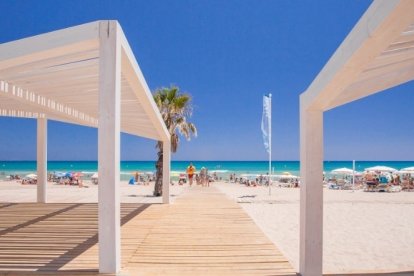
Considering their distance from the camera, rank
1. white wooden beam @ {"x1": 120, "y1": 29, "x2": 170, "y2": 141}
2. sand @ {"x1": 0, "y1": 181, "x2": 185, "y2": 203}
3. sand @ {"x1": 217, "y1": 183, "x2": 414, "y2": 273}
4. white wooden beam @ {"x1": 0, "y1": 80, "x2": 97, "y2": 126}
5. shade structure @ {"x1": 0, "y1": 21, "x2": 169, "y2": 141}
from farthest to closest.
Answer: sand @ {"x1": 0, "y1": 181, "x2": 185, "y2": 203} → white wooden beam @ {"x1": 0, "y1": 80, "x2": 97, "y2": 126} → sand @ {"x1": 217, "y1": 183, "x2": 414, "y2": 273} → white wooden beam @ {"x1": 120, "y1": 29, "x2": 170, "y2": 141} → shade structure @ {"x1": 0, "y1": 21, "x2": 169, "y2": 141}

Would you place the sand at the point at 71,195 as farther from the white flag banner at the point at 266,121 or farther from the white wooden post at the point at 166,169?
the white flag banner at the point at 266,121

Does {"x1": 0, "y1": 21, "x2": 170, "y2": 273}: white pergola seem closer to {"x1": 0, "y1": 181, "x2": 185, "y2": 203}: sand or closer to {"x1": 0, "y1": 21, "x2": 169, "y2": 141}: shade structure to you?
{"x1": 0, "y1": 21, "x2": 169, "y2": 141}: shade structure

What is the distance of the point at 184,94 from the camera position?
16.4m

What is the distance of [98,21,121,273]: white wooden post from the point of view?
409cm

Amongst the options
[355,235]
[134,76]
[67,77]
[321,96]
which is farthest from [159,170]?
[321,96]

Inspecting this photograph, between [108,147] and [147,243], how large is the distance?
2.71 meters

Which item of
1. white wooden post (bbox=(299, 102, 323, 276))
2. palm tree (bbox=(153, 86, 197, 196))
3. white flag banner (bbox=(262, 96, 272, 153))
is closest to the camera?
white wooden post (bbox=(299, 102, 323, 276))

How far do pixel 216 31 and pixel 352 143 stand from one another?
4441 cm

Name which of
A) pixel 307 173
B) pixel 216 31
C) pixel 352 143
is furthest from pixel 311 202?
pixel 352 143

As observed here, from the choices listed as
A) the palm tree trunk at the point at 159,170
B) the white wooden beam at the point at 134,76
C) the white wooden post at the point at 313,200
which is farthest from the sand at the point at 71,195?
→ the white wooden post at the point at 313,200

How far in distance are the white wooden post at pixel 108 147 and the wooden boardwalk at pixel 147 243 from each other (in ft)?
1.58

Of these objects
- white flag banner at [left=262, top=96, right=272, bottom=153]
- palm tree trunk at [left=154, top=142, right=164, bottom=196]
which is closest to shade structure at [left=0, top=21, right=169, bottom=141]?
palm tree trunk at [left=154, top=142, right=164, bottom=196]

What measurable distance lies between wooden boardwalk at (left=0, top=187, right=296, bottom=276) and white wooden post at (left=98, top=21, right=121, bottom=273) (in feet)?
1.58

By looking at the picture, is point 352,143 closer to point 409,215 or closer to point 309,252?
point 409,215
